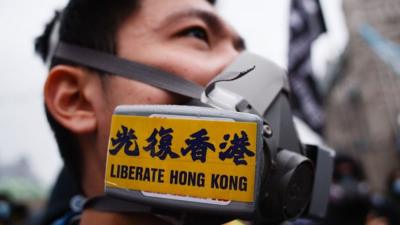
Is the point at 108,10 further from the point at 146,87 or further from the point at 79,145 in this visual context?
the point at 79,145

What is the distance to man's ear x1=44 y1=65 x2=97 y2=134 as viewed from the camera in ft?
5.38

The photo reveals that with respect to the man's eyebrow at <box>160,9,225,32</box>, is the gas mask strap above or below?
below

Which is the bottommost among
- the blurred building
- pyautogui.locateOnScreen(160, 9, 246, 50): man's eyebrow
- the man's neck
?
the blurred building

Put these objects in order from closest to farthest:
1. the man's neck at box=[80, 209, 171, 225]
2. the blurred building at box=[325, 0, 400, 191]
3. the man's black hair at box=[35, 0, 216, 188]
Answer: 1. the man's neck at box=[80, 209, 171, 225]
2. the man's black hair at box=[35, 0, 216, 188]
3. the blurred building at box=[325, 0, 400, 191]

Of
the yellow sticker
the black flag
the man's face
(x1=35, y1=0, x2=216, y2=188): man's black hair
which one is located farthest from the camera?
the black flag

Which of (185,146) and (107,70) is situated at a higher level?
(107,70)

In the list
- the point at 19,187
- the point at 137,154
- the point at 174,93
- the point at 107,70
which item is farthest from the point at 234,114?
the point at 19,187

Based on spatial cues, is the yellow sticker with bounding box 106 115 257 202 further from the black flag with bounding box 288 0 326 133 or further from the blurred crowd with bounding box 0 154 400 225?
the black flag with bounding box 288 0 326 133

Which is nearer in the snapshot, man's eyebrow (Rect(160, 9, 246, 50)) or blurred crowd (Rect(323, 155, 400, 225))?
man's eyebrow (Rect(160, 9, 246, 50))

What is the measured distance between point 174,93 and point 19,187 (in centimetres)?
1580

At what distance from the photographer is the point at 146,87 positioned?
1560 mm

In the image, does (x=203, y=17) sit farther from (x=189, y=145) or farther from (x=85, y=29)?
(x=189, y=145)

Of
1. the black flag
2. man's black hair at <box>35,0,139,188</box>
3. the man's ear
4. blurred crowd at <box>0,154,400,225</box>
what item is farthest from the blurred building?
the man's ear

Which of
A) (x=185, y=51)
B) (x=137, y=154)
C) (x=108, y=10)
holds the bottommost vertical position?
(x=137, y=154)
